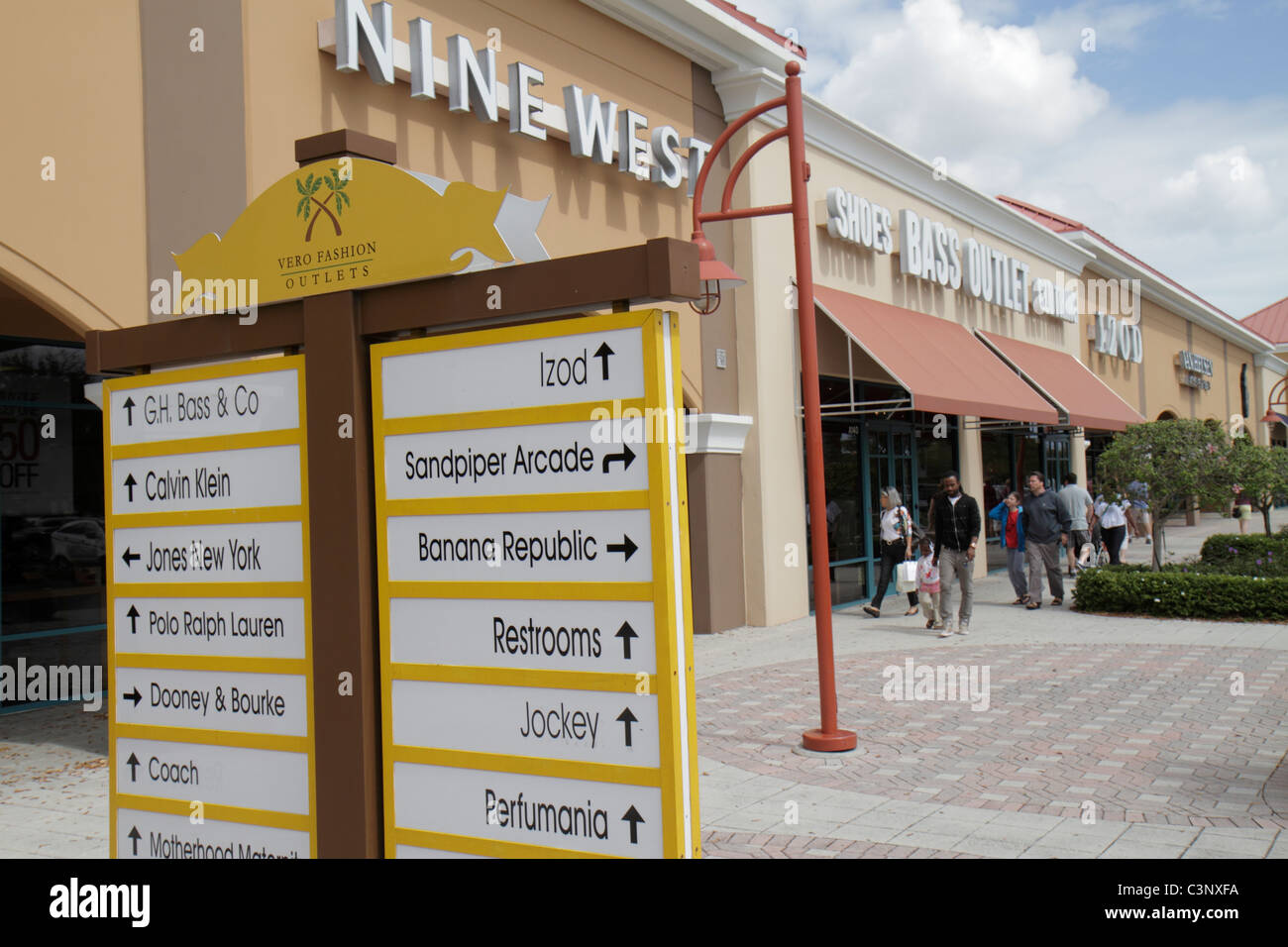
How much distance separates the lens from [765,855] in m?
5.50

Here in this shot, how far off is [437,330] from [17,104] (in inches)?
234

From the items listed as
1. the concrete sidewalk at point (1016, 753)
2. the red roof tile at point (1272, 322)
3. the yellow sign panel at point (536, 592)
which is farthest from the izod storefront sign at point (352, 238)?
the red roof tile at point (1272, 322)

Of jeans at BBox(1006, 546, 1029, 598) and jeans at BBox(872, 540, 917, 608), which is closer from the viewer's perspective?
jeans at BBox(872, 540, 917, 608)

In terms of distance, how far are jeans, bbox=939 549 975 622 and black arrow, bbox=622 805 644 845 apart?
35.6 feet

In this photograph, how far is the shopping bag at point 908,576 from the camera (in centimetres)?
1450

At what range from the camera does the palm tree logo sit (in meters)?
3.36

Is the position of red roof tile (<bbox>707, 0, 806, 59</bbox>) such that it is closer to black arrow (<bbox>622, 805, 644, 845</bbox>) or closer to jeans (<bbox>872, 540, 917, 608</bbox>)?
jeans (<bbox>872, 540, 917, 608</bbox>)

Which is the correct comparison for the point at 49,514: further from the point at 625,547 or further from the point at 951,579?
the point at 625,547

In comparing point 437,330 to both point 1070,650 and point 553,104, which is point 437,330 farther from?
point 1070,650

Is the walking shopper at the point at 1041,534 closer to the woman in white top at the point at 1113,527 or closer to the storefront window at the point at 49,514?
the woman in white top at the point at 1113,527

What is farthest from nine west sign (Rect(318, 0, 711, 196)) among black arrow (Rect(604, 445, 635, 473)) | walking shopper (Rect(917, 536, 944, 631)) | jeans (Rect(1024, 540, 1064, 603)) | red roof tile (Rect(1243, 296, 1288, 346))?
red roof tile (Rect(1243, 296, 1288, 346))

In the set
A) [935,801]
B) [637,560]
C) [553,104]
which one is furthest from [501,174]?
[637,560]

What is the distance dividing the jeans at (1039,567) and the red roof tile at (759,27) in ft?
25.0

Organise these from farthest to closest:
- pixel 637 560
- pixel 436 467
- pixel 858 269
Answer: pixel 858 269 → pixel 436 467 → pixel 637 560
